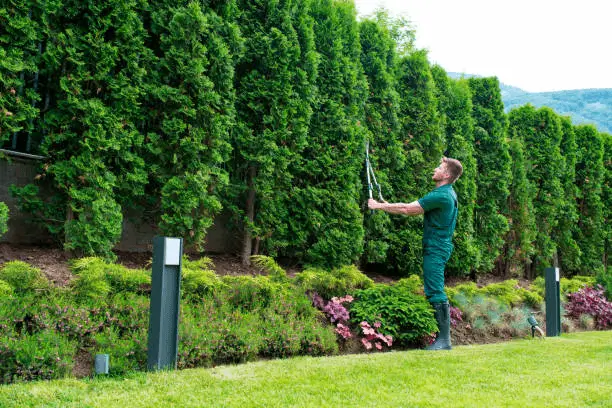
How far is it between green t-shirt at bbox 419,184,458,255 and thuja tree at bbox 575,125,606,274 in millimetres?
10774

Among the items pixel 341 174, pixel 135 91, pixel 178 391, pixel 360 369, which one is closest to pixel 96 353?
pixel 178 391

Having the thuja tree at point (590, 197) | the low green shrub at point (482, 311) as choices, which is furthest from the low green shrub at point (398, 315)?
the thuja tree at point (590, 197)

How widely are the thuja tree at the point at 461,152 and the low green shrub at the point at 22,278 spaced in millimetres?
7842

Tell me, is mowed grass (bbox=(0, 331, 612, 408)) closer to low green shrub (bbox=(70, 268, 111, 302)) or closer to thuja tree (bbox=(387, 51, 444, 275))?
low green shrub (bbox=(70, 268, 111, 302))

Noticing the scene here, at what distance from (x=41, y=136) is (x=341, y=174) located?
451 cm

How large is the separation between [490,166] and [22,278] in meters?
10.2

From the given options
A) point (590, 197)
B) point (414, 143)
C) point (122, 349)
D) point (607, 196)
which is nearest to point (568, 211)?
point (590, 197)

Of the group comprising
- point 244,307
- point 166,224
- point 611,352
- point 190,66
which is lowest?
point 611,352

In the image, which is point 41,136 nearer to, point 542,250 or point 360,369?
point 360,369

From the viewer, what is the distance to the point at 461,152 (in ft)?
36.5

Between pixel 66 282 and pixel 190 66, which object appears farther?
pixel 190 66

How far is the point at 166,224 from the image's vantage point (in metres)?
6.85

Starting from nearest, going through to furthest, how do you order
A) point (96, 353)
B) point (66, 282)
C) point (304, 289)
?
point (96, 353) < point (66, 282) < point (304, 289)

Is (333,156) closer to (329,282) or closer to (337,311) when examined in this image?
(329,282)
